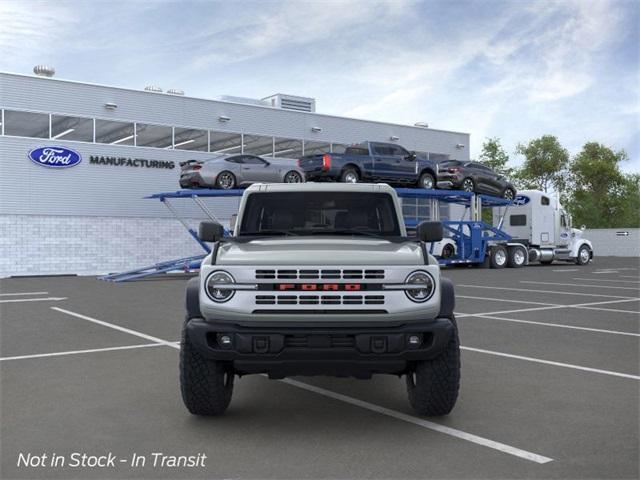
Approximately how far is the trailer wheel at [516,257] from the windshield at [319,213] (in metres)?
25.3

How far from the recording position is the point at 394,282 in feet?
15.7

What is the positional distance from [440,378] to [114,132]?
2642cm

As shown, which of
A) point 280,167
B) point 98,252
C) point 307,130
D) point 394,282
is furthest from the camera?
point 307,130

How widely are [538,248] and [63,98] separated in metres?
21.8

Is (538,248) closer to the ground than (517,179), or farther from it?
closer to the ground

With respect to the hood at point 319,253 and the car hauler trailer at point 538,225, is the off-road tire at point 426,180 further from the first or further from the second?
the hood at point 319,253

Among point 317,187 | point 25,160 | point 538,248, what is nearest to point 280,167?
point 25,160

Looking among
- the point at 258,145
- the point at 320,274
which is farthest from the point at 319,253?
the point at 258,145

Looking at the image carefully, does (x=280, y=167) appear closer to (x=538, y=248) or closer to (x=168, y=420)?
(x=538, y=248)

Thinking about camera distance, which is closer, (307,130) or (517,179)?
(307,130)

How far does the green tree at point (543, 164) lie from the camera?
72.8 meters

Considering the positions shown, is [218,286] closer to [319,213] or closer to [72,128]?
[319,213]

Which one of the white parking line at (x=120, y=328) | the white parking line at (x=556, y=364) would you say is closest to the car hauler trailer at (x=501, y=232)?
the white parking line at (x=120, y=328)

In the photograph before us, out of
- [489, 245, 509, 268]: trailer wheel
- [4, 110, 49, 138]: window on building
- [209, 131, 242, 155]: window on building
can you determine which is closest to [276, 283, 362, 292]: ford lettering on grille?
[4, 110, 49, 138]: window on building
